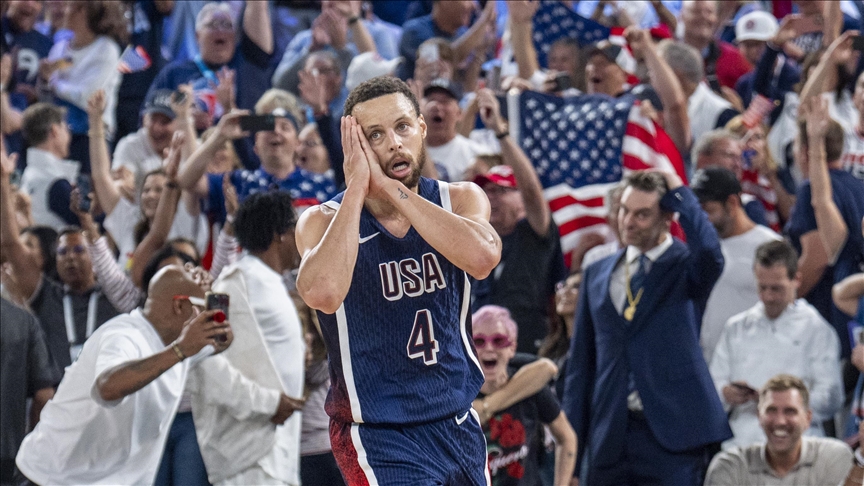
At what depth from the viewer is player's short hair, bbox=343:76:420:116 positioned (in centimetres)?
400

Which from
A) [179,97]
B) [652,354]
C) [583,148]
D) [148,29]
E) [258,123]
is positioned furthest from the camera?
[148,29]

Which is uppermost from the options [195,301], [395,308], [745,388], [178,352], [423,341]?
[395,308]

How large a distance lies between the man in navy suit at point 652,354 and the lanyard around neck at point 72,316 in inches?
120

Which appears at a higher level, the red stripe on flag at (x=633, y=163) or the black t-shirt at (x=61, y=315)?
the red stripe on flag at (x=633, y=163)

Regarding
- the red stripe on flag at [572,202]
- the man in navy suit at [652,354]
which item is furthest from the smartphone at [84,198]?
the man in navy suit at [652,354]

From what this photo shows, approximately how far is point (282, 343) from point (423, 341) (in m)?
2.36

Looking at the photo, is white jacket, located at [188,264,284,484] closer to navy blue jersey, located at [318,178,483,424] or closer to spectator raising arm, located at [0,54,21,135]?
navy blue jersey, located at [318,178,483,424]

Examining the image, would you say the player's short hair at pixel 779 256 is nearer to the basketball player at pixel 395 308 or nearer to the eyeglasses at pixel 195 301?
the eyeglasses at pixel 195 301

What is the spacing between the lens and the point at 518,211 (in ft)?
25.5

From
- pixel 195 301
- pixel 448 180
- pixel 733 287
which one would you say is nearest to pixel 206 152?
pixel 448 180

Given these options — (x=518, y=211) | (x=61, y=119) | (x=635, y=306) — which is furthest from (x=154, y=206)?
(x=635, y=306)

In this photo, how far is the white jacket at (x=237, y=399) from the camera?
5.92 metres

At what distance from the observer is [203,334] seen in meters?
5.47

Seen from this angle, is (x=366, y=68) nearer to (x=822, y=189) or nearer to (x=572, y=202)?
(x=572, y=202)
